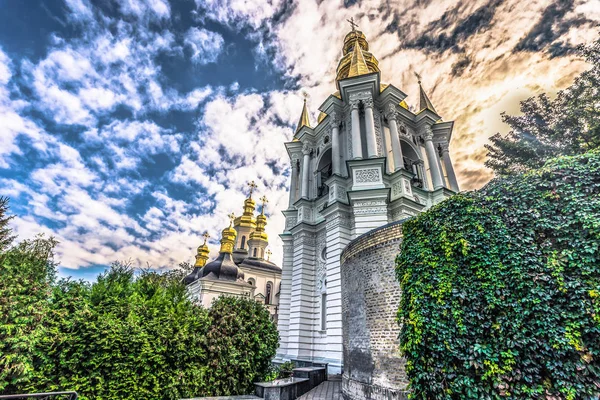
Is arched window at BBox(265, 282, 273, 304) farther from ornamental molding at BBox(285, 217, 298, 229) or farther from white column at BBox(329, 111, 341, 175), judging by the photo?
white column at BBox(329, 111, 341, 175)

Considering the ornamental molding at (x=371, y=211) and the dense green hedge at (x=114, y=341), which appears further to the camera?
the ornamental molding at (x=371, y=211)

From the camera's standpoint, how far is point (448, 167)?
71.8ft

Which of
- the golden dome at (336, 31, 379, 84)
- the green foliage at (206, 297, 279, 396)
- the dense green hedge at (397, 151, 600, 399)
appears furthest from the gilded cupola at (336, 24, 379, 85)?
the green foliage at (206, 297, 279, 396)

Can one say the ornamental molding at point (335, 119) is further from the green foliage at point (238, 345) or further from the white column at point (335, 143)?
the green foliage at point (238, 345)

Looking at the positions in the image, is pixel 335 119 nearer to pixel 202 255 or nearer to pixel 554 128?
pixel 554 128

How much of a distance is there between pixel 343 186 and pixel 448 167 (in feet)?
34.3

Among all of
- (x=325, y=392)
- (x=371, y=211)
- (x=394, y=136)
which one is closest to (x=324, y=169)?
(x=394, y=136)

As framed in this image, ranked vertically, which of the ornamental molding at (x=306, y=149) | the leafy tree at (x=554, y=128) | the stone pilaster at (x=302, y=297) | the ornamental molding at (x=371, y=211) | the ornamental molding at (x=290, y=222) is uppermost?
the ornamental molding at (x=306, y=149)

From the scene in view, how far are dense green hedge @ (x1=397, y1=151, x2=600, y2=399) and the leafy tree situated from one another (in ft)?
30.6

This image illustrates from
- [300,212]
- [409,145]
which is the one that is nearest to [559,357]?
[300,212]

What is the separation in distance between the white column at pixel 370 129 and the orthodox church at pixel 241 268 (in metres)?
16.9

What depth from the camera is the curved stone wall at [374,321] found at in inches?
294

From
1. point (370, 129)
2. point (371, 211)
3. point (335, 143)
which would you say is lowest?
point (371, 211)

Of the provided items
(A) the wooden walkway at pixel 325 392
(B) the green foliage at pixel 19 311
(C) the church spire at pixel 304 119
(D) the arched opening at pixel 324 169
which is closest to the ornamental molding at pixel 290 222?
(D) the arched opening at pixel 324 169
